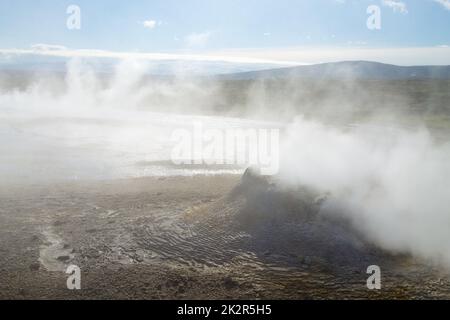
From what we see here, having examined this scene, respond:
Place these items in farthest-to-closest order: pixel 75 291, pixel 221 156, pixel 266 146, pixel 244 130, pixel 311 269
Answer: pixel 244 130 → pixel 266 146 → pixel 221 156 → pixel 311 269 → pixel 75 291

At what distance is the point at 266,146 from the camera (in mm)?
22000

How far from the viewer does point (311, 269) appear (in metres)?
8.44

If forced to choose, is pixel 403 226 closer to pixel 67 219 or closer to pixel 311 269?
pixel 311 269

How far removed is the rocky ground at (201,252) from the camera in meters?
7.85

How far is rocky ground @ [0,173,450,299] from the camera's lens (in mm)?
7848

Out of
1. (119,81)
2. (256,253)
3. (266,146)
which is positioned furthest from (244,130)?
(119,81)

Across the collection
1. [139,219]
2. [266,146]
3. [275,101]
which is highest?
[275,101]

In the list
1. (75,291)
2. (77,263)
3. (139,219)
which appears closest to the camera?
(75,291)

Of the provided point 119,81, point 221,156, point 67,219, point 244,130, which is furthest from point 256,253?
point 119,81

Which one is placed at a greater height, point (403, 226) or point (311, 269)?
point (403, 226)

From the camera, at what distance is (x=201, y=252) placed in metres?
9.39

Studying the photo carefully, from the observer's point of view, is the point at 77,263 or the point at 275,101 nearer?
the point at 77,263
